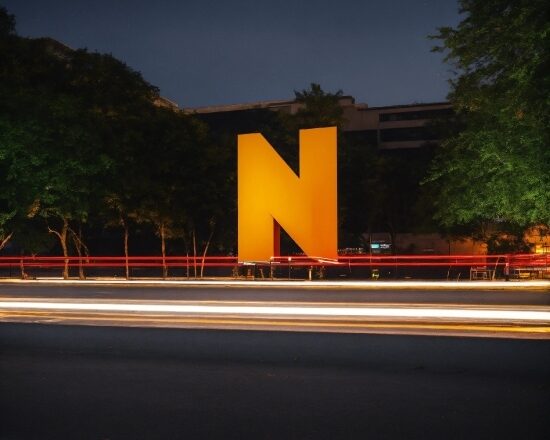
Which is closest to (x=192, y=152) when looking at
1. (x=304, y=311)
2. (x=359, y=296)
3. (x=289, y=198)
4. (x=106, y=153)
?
(x=106, y=153)

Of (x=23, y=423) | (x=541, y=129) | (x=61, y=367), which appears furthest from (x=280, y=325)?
(x=541, y=129)

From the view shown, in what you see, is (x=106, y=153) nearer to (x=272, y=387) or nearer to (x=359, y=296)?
(x=359, y=296)

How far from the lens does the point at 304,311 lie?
15867 millimetres

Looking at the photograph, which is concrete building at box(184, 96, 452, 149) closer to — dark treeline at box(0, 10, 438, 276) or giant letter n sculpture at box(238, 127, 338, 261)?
dark treeline at box(0, 10, 438, 276)

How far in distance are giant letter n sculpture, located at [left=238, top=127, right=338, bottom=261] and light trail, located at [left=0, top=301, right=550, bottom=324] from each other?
11.7m

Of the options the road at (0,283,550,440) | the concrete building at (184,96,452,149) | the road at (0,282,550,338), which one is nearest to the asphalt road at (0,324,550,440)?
the road at (0,283,550,440)

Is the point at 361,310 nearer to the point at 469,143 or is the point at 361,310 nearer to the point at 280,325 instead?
the point at 280,325

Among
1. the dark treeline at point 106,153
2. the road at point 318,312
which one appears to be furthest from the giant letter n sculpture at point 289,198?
the dark treeline at point 106,153

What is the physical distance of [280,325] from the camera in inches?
536

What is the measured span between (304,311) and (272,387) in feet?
26.0

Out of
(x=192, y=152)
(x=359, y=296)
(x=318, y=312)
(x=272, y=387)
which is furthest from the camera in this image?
(x=192, y=152)

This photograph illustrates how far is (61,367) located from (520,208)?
20.2 metres

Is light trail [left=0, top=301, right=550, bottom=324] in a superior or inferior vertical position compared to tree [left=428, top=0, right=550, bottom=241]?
inferior

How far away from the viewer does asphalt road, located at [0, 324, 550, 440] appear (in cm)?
627
